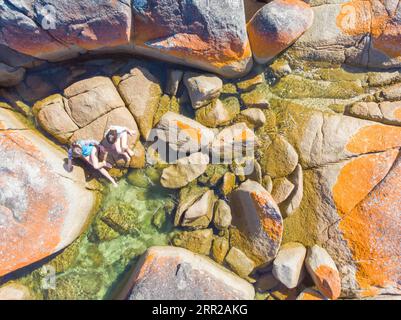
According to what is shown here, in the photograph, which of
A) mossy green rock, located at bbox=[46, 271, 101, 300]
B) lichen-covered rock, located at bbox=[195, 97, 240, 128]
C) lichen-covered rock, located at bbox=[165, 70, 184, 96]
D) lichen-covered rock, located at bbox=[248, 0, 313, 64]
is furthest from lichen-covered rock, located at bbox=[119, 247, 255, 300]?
lichen-covered rock, located at bbox=[248, 0, 313, 64]

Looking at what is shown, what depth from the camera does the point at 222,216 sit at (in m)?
6.00

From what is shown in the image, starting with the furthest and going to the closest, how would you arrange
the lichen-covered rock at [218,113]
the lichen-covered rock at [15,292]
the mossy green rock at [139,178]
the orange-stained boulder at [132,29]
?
the mossy green rock at [139,178] → the lichen-covered rock at [218,113] → the lichen-covered rock at [15,292] → the orange-stained boulder at [132,29]

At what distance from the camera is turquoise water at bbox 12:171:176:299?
6148 millimetres

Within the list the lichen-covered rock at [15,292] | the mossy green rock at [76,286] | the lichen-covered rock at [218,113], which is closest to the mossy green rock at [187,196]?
the lichen-covered rock at [218,113]

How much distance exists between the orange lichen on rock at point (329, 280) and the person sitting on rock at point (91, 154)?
4369 mm

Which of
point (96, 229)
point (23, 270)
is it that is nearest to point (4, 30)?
point (96, 229)

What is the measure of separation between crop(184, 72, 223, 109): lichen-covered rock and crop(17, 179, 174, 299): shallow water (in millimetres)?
2014

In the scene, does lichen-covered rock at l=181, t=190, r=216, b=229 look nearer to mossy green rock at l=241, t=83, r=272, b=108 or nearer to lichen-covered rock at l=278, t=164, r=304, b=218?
lichen-covered rock at l=278, t=164, r=304, b=218

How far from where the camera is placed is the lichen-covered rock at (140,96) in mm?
6156

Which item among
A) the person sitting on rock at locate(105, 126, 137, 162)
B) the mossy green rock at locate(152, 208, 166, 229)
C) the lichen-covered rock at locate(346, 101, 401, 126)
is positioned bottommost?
the mossy green rock at locate(152, 208, 166, 229)

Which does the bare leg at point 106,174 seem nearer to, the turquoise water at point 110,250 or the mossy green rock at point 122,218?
the turquoise water at point 110,250

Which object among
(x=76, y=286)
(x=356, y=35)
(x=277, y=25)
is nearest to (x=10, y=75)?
(x=76, y=286)

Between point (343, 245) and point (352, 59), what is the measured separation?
3761mm

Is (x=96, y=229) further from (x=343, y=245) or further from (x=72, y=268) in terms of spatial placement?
(x=343, y=245)
